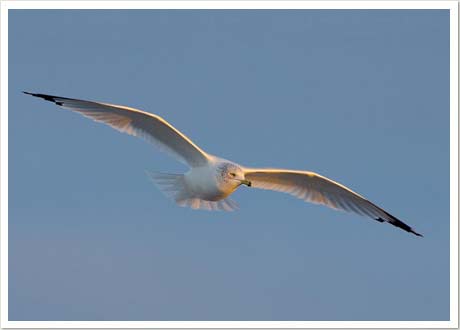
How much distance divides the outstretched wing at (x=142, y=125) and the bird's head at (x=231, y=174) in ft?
0.88

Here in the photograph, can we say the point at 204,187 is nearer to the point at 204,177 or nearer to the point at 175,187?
the point at 204,177

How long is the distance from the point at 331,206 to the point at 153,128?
2026mm

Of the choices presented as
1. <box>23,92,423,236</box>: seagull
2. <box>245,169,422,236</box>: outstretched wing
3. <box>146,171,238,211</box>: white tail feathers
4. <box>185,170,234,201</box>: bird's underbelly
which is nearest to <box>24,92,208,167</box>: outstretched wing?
<box>23,92,423,236</box>: seagull

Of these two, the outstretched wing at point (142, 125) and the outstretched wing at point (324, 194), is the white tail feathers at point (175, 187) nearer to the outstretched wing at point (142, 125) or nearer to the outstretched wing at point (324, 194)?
the outstretched wing at point (142, 125)

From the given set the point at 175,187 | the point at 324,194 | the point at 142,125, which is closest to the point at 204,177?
the point at 175,187

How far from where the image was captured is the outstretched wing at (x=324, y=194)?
11188 millimetres

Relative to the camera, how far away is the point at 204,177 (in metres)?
10.4

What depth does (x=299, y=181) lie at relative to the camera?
1122 cm

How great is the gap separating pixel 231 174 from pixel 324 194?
1.39 meters

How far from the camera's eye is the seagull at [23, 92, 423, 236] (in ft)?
34.1

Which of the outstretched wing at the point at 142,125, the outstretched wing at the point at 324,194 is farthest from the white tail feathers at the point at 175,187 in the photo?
the outstretched wing at the point at 324,194

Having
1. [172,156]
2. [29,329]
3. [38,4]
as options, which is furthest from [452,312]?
[38,4]

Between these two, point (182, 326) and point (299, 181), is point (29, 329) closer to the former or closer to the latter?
point (182, 326)

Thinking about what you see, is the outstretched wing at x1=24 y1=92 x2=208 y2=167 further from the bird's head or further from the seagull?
the bird's head
